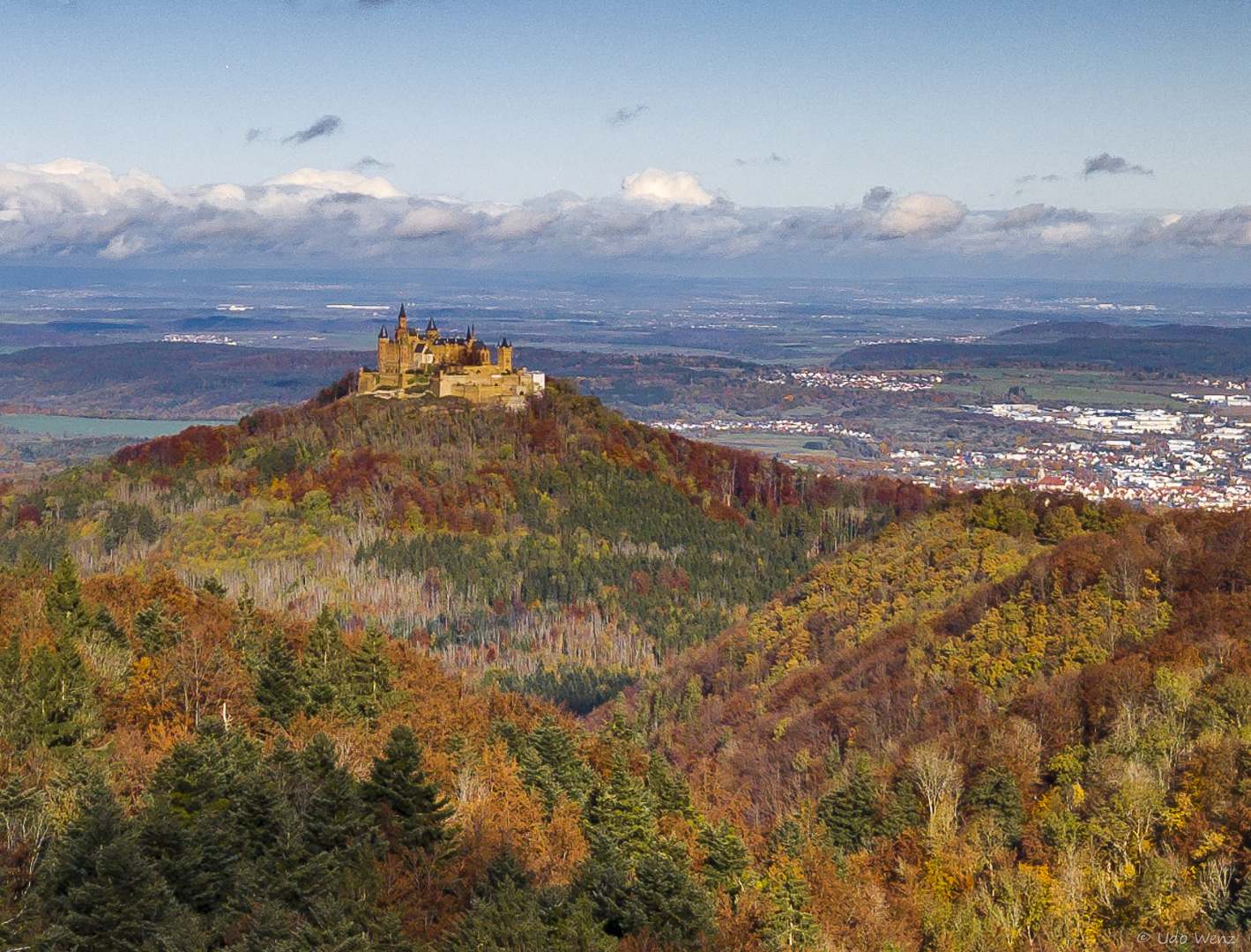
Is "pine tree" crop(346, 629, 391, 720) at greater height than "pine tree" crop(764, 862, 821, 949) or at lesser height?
greater

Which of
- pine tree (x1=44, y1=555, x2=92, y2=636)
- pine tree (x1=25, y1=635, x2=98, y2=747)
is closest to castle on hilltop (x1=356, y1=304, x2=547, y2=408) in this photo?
pine tree (x1=44, y1=555, x2=92, y2=636)

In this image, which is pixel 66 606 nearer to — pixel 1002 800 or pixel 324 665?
pixel 324 665

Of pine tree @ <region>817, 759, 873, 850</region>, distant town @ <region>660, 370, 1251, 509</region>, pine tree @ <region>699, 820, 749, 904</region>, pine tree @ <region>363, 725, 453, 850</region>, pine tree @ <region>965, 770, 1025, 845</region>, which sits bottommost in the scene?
distant town @ <region>660, 370, 1251, 509</region>

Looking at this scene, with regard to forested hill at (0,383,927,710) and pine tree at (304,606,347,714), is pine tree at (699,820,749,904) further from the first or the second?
forested hill at (0,383,927,710)

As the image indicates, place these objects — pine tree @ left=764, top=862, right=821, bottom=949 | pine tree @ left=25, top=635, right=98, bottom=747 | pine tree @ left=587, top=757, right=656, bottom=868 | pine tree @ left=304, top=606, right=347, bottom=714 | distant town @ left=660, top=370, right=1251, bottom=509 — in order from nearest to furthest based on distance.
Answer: pine tree @ left=764, top=862, right=821, bottom=949
pine tree @ left=25, top=635, right=98, bottom=747
pine tree @ left=587, top=757, right=656, bottom=868
pine tree @ left=304, top=606, right=347, bottom=714
distant town @ left=660, top=370, right=1251, bottom=509

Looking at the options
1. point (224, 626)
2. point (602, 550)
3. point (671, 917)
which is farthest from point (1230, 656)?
point (602, 550)

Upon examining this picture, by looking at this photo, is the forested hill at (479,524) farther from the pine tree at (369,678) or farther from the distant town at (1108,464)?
the pine tree at (369,678)

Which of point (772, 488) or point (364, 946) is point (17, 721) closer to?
point (364, 946)
